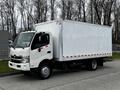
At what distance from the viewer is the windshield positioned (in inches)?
378

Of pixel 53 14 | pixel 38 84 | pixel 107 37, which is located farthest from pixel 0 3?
pixel 38 84

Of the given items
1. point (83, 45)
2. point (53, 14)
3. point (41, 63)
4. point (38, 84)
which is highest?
point (53, 14)

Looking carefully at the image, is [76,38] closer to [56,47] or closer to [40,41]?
[56,47]

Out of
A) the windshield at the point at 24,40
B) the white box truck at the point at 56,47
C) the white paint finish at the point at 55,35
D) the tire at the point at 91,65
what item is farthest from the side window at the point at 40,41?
the tire at the point at 91,65

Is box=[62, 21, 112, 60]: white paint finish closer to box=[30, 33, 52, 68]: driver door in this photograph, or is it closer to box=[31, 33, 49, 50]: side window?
box=[30, 33, 52, 68]: driver door

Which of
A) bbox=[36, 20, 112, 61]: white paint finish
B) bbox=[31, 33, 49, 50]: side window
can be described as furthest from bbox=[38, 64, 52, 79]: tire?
bbox=[31, 33, 49, 50]: side window

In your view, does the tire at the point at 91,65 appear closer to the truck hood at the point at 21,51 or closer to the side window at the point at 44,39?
the side window at the point at 44,39

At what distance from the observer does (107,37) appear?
14461mm

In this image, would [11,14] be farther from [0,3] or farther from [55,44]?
[55,44]

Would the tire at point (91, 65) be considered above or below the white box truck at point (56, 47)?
below

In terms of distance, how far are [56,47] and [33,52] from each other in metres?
1.65

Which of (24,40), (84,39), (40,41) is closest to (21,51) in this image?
(24,40)

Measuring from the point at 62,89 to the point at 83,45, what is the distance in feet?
16.0

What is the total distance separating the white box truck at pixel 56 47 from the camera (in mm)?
9539
